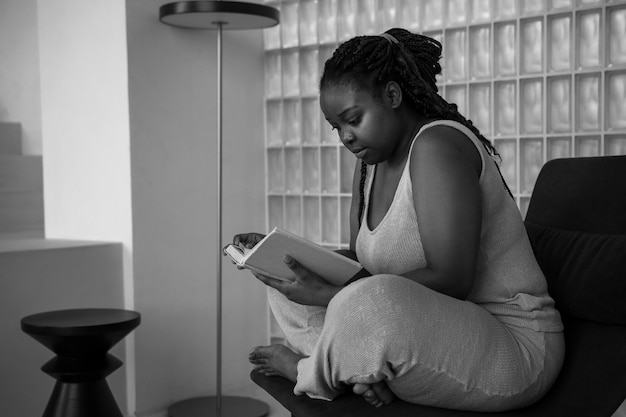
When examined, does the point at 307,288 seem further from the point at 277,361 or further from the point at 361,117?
the point at 361,117

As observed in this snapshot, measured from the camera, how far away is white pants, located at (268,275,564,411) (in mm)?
1448

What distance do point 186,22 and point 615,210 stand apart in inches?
80.6

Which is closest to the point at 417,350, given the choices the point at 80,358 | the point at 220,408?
the point at 80,358

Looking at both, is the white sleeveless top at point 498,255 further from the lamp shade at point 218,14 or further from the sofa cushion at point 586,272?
the lamp shade at point 218,14

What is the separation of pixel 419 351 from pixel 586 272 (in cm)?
53

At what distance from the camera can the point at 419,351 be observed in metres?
1.45

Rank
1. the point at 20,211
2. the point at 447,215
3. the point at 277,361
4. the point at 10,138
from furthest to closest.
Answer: the point at 10,138, the point at 20,211, the point at 277,361, the point at 447,215

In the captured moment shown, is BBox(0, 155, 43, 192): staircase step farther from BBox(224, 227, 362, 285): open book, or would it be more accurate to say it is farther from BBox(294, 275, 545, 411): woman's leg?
BBox(294, 275, 545, 411): woman's leg

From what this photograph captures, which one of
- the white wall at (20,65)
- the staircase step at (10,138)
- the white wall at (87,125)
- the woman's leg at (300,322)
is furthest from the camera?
the white wall at (20,65)

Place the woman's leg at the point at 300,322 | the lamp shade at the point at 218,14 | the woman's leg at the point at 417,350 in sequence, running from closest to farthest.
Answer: the woman's leg at the point at 417,350 → the woman's leg at the point at 300,322 → the lamp shade at the point at 218,14

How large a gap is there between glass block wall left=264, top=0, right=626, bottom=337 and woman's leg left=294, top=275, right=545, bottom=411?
1.69 metres

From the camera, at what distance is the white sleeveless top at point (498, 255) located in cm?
167

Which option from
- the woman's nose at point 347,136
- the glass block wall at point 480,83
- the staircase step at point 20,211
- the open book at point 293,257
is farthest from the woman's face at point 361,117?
the staircase step at point 20,211

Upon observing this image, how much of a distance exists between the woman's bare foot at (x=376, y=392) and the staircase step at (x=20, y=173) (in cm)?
471
